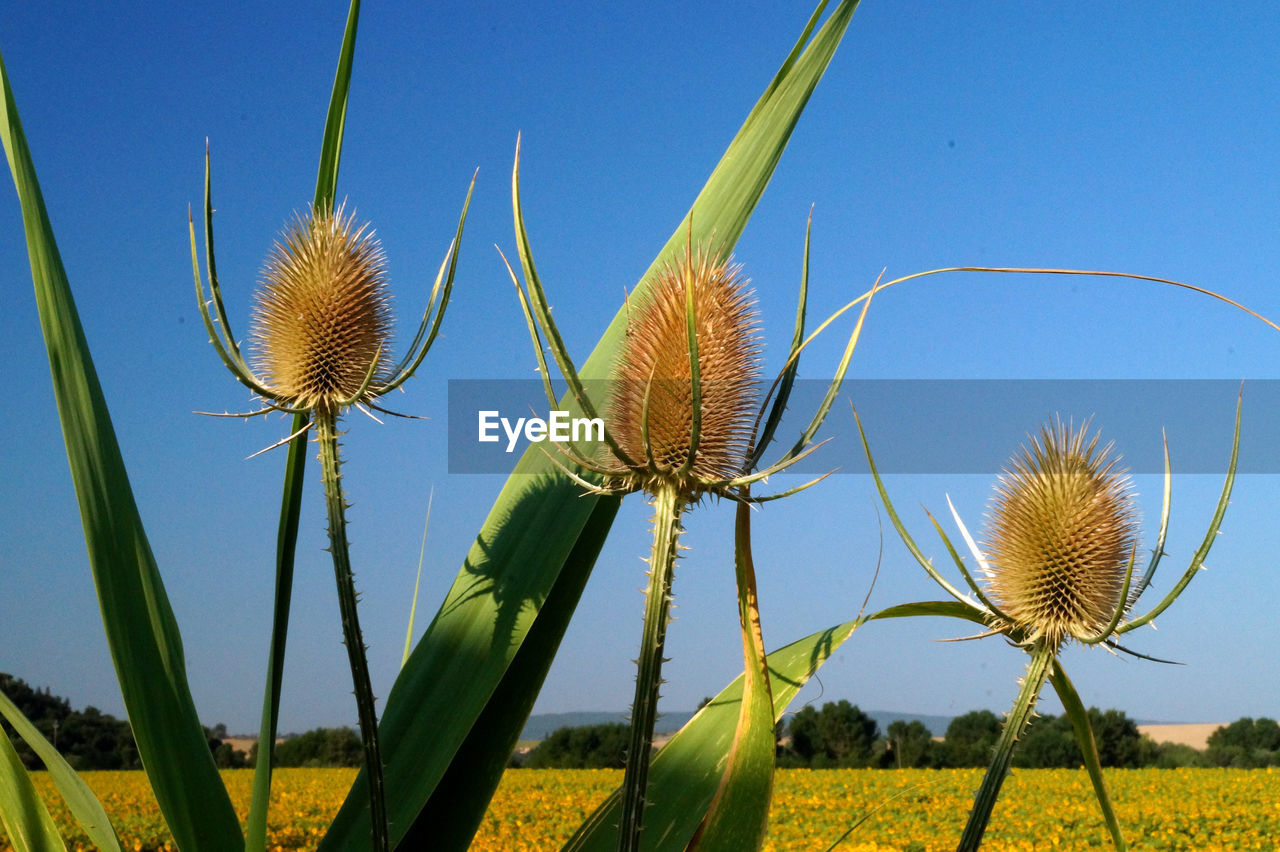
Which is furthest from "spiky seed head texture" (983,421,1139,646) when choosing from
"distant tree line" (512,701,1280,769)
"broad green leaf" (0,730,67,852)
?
"distant tree line" (512,701,1280,769)

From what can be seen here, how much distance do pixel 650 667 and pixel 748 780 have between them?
0.25 meters

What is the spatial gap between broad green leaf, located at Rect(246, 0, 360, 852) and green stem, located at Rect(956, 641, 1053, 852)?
1.49 meters

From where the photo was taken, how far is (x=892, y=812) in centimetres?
1004

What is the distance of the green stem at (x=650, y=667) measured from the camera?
144 centimetres

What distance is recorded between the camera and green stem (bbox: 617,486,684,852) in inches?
56.8

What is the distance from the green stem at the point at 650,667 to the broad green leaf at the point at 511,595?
27.7 inches

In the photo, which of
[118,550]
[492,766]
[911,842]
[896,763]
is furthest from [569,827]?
[896,763]

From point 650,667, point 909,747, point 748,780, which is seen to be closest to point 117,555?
point 650,667

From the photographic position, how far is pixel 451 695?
2.23 m

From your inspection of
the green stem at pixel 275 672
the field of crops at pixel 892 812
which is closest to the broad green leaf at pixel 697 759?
the green stem at pixel 275 672

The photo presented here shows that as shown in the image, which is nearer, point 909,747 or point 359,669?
point 359,669

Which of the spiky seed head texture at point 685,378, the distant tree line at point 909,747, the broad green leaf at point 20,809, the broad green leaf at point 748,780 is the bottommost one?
the distant tree line at point 909,747

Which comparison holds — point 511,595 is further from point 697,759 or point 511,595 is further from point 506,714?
point 697,759

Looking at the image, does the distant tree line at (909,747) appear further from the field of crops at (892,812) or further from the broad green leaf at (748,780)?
the broad green leaf at (748,780)
